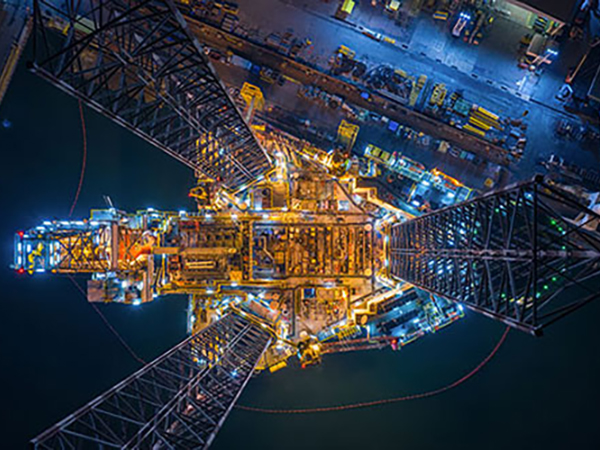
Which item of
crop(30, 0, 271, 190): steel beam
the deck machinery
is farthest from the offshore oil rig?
crop(30, 0, 271, 190): steel beam

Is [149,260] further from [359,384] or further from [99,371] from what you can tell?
[359,384]

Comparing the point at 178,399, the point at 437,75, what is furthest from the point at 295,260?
the point at 437,75

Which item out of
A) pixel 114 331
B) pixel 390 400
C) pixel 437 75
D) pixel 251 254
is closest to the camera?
pixel 251 254

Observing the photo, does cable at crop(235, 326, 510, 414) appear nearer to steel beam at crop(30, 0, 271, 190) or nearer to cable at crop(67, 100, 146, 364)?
cable at crop(67, 100, 146, 364)

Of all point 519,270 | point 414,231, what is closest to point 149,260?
point 414,231

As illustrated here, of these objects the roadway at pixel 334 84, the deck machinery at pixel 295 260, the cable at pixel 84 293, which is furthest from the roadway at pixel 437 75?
the cable at pixel 84 293

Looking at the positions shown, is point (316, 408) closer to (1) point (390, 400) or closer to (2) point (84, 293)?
(1) point (390, 400)
